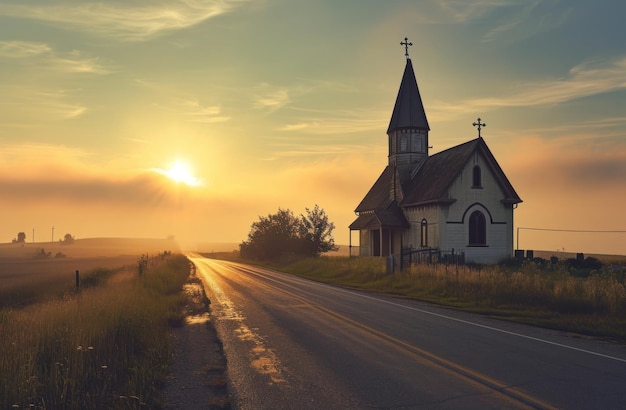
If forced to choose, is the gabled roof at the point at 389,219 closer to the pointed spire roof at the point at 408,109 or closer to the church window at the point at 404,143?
the church window at the point at 404,143

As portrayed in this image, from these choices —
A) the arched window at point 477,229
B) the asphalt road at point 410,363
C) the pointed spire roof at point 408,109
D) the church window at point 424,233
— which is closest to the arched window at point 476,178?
the arched window at point 477,229

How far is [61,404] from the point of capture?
7039 mm

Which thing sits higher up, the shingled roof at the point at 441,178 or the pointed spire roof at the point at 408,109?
the pointed spire roof at the point at 408,109

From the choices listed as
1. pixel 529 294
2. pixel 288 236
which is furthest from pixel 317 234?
pixel 529 294

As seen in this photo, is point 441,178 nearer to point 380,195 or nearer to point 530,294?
point 380,195

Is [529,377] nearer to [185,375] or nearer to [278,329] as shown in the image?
[185,375]

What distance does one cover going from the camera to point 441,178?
136 ft

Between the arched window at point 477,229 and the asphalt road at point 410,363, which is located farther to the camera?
the arched window at point 477,229

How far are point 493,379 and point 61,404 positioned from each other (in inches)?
251

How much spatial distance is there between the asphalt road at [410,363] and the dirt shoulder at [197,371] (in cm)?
25

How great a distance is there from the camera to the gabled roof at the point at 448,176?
39.7 m

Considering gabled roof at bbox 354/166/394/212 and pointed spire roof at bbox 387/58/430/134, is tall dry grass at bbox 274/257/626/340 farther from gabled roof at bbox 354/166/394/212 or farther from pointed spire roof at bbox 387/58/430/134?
pointed spire roof at bbox 387/58/430/134

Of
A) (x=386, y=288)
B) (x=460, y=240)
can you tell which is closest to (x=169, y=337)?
(x=386, y=288)

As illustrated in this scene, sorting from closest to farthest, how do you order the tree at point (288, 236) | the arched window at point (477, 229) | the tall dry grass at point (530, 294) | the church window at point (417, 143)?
1. the tall dry grass at point (530, 294)
2. the arched window at point (477, 229)
3. the church window at point (417, 143)
4. the tree at point (288, 236)
